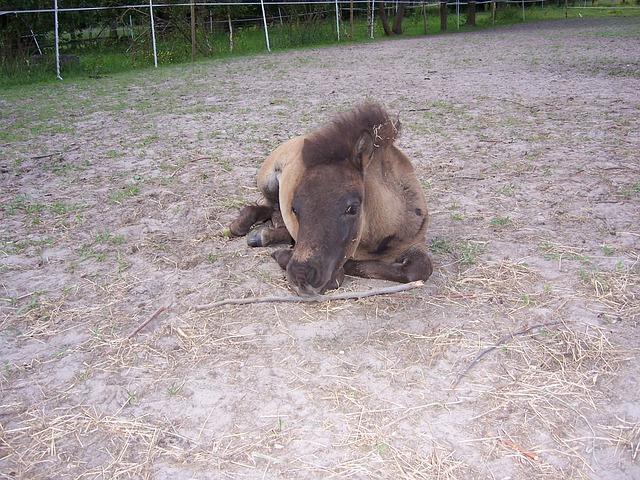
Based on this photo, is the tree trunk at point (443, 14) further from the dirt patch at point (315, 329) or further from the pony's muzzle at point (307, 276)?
the pony's muzzle at point (307, 276)

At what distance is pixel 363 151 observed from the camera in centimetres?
390

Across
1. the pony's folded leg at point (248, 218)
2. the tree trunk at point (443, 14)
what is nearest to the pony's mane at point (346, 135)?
the pony's folded leg at point (248, 218)

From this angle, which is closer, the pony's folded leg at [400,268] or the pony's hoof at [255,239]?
the pony's folded leg at [400,268]

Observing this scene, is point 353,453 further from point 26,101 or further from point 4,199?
point 26,101

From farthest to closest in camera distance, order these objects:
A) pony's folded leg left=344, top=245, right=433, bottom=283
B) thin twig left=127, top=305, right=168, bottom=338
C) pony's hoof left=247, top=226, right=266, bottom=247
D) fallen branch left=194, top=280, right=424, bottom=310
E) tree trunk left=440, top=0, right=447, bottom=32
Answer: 1. tree trunk left=440, top=0, right=447, bottom=32
2. pony's hoof left=247, top=226, right=266, bottom=247
3. pony's folded leg left=344, top=245, right=433, bottom=283
4. fallen branch left=194, top=280, right=424, bottom=310
5. thin twig left=127, top=305, right=168, bottom=338

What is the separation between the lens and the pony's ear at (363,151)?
3.85 m

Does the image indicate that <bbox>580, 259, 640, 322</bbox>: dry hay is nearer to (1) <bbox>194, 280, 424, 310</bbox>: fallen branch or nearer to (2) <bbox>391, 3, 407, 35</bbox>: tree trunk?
(1) <bbox>194, 280, 424, 310</bbox>: fallen branch

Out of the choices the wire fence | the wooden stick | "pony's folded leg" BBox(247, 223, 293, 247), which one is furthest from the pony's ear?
the wire fence

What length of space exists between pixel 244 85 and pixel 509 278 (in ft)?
34.4

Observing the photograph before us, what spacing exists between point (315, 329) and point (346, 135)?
140 centimetres

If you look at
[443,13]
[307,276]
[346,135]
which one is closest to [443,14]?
[443,13]

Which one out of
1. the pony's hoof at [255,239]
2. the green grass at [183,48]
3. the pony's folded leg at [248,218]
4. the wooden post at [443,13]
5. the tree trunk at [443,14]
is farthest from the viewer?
the tree trunk at [443,14]

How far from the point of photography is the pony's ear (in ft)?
12.6

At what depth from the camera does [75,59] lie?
17.0 metres
